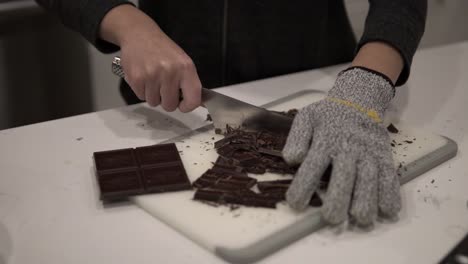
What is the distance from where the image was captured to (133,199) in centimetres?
79

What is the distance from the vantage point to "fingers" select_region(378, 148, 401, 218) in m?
0.74

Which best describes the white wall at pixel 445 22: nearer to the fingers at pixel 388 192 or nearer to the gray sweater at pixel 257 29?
the gray sweater at pixel 257 29

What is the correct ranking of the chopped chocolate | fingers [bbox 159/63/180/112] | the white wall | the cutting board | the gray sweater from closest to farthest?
1. the cutting board
2. fingers [bbox 159/63/180/112]
3. the chopped chocolate
4. the gray sweater
5. the white wall

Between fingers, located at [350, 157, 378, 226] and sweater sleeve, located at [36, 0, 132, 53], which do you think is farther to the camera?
sweater sleeve, located at [36, 0, 132, 53]

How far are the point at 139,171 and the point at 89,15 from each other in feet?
1.24

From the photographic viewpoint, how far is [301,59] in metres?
1.40

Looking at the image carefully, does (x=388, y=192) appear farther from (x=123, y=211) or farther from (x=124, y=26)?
→ (x=124, y=26)

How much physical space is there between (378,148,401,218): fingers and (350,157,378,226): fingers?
13 millimetres

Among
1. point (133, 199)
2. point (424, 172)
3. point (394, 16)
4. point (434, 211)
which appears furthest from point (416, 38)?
point (133, 199)

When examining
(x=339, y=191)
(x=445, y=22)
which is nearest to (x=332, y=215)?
(x=339, y=191)

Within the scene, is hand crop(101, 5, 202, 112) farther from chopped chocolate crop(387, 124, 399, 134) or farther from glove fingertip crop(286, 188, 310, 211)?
chopped chocolate crop(387, 124, 399, 134)

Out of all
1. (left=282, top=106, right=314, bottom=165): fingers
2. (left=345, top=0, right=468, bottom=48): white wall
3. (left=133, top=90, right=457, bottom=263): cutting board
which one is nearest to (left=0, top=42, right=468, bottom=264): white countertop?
(left=133, top=90, right=457, bottom=263): cutting board

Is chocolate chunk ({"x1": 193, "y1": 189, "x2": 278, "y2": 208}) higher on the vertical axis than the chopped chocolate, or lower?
lower

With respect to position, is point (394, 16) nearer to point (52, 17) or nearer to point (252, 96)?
point (252, 96)
